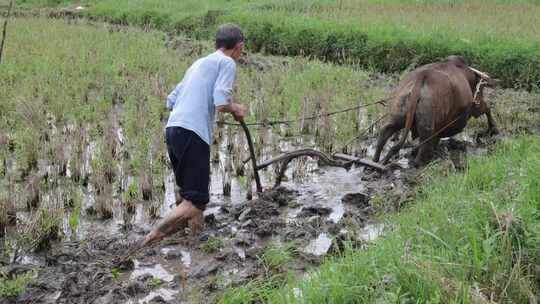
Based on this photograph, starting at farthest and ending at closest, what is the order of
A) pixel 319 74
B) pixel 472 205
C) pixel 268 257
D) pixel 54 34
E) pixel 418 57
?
pixel 54 34, pixel 418 57, pixel 319 74, pixel 268 257, pixel 472 205

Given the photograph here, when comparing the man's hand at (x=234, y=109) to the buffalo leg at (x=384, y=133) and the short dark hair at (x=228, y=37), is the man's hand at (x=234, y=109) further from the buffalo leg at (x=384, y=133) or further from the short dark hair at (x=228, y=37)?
the buffalo leg at (x=384, y=133)

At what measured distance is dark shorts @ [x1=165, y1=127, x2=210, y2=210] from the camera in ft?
14.9

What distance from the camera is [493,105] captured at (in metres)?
8.45

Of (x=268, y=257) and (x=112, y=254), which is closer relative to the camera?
(x=268, y=257)

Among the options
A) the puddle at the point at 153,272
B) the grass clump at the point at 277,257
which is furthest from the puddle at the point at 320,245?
the puddle at the point at 153,272

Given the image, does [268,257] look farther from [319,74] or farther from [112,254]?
[319,74]

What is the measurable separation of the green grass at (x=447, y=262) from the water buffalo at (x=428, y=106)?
1.85 m

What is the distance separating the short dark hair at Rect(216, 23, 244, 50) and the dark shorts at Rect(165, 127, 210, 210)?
0.70 meters

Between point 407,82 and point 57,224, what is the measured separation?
11.3 feet

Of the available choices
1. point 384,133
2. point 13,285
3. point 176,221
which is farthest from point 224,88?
point 384,133

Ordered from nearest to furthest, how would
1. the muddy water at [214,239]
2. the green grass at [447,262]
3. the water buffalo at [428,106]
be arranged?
the green grass at [447,262], the muddy water at [214,239], the water buffalo at [428,106]

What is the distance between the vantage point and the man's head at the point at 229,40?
4.61m

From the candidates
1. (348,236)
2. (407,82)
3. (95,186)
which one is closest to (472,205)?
(348,236)

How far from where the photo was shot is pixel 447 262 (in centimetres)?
311
